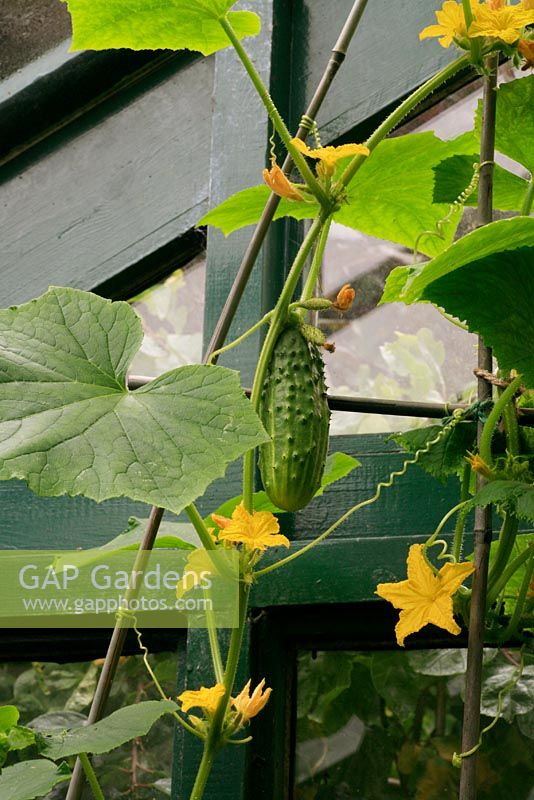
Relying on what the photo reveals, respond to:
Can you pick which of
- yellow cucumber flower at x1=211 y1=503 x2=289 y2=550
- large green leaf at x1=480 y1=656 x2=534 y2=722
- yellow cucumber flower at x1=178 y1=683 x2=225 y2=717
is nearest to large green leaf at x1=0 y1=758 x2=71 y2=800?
yellow cucumber flower at x1=178 y1=683 x2=225 y2=717

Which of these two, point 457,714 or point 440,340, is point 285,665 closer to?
point 457,714

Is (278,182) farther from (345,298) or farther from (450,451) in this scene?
(450,451)

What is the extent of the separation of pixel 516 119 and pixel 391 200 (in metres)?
0.21

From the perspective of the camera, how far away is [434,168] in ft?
3.61

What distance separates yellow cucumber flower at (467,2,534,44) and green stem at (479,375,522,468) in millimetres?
292

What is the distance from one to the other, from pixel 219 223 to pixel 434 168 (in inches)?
10.3

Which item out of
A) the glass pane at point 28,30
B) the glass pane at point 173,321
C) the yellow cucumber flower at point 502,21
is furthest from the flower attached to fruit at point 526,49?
the glass pane at point 28,30

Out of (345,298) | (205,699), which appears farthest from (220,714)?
(345,298)

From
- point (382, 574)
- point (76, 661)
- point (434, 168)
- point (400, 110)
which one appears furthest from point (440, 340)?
point (76, 661)

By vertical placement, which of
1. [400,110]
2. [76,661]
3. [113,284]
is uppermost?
[113,284]

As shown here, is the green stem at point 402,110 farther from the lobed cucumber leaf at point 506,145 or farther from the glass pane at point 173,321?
the glass pane at point 173,321

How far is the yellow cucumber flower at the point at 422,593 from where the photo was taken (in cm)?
83

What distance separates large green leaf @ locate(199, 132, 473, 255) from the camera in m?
1.13

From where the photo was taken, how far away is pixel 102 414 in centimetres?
81
